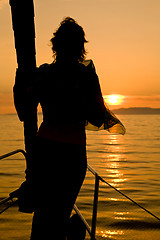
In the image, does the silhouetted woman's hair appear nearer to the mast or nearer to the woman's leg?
the mast

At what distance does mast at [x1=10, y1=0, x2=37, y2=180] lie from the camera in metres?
Result: 1.90

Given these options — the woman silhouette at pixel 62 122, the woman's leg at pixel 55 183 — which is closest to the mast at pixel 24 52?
the woman silhouette at pixel 62 122

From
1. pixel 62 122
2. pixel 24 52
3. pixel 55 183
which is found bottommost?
pixel 55 183

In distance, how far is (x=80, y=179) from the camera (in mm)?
2021

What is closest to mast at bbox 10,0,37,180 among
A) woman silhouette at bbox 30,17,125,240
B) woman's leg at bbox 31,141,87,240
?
woman silhouette at bbox 30,17,125,240

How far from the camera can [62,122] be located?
1.88 metres

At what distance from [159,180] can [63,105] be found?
38.5ft

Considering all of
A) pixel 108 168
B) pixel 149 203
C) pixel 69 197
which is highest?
Answer: pixel 69 197

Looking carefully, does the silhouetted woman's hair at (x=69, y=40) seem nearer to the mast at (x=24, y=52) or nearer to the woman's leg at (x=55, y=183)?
the mast at (x=24, y=52)

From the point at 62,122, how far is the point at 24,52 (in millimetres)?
→ 488

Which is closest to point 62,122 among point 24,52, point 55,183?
point 55,183

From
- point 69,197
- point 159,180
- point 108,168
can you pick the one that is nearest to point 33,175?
point 69,197

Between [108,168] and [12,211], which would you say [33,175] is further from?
[108,168]

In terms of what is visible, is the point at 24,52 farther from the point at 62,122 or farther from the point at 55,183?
the point at 55,183
